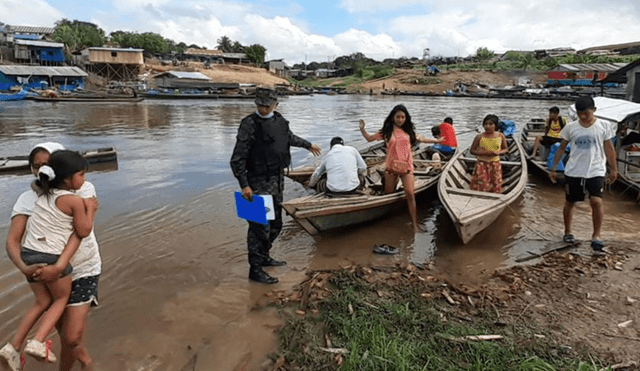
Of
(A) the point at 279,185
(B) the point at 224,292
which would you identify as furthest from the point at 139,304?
(A) the point at 279,185

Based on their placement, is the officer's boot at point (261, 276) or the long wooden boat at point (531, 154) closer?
the officer's boot at point (261, 276)

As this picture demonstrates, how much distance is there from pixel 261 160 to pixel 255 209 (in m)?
0.51

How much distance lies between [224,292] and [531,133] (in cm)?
1150

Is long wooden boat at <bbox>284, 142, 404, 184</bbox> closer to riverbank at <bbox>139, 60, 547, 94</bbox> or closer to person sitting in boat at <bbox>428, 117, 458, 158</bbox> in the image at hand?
person sitting in boat at <bbox>428, 117, 458, 158</bbox>

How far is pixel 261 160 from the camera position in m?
4.27

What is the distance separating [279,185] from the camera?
4473mm

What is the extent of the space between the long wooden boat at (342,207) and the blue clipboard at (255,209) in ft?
2.63

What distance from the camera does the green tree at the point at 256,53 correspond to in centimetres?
6969

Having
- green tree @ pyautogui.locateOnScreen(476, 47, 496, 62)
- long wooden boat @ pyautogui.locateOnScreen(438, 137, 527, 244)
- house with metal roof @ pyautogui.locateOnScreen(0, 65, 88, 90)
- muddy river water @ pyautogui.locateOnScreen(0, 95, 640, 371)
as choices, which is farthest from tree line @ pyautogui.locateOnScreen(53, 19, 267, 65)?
long wooden boat @ pyautogui.locateOnScreen(438, 137, 527, 244)

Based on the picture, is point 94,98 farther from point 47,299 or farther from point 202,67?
point 47,299

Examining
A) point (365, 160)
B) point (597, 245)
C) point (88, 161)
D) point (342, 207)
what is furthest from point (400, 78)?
point (597, 245)

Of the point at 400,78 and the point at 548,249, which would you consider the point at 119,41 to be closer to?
the point at 400,78

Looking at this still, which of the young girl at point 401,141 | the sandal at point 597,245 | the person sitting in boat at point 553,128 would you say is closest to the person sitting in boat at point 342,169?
the young girl at point 401,141

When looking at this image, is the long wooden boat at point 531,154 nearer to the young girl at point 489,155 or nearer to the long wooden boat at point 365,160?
the long wooden boat at point 365,160
